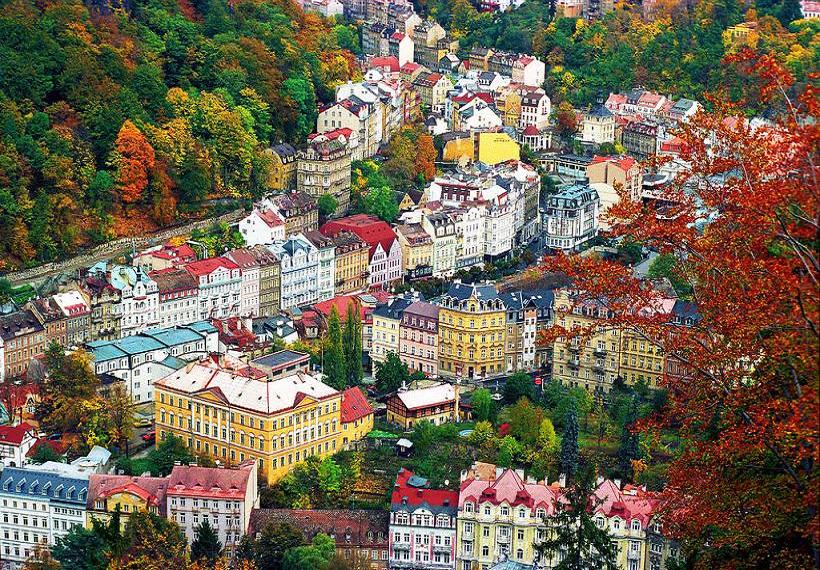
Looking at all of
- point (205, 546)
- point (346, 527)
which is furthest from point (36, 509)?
point (346, 527)

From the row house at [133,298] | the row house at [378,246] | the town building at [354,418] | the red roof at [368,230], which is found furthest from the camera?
the red roof at [368,230]

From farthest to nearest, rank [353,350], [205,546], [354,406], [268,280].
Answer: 1. [268,280]
2. [353,350]
3. [354,406]
4. [205,546]

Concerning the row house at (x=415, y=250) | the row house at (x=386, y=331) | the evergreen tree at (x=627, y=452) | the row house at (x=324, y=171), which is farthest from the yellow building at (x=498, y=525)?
the row house at (x=324, y=171)

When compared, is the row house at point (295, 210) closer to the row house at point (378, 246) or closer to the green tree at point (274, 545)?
the row house at point (378, 246)

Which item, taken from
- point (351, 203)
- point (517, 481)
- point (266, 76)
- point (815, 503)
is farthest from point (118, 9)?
point (815, 503)

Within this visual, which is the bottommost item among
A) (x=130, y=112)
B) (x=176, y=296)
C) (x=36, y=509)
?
(x=36, y=509)

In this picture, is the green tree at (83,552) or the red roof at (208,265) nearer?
the green tree at (83,552)

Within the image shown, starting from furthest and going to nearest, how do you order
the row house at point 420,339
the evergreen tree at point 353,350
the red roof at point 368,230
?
1. the red roof at point 368,230
2. the row house at point 420,339
3. the evergreen tree at point 353,350

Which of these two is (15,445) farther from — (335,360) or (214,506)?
(335,360)
